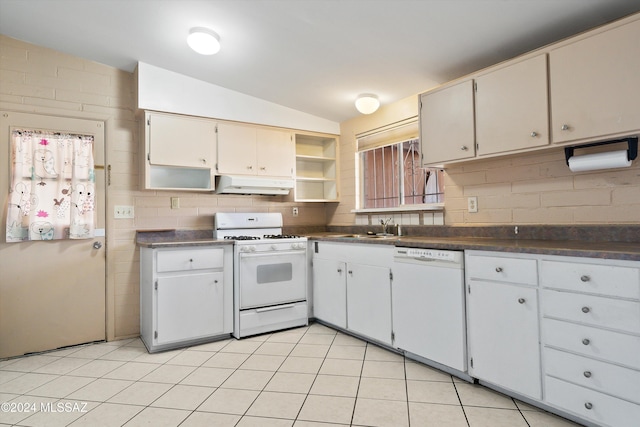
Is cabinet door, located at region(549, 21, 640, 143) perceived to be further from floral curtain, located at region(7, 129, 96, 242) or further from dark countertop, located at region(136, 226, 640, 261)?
floral curtain, located at region(7, 129, 96, 242)

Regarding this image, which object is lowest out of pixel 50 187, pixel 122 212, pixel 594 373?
pixel 594 373

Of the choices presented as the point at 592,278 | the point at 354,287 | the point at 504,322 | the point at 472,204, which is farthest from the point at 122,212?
the point at 592,278

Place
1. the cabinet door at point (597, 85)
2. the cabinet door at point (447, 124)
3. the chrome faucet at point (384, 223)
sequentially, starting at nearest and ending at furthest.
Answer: the cabinet door at point (597, 85)
the cabinet door at point (447, 124)
the chrome faucet at point (384, 223)

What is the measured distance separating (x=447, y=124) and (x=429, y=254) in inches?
40.2

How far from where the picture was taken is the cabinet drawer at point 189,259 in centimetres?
289

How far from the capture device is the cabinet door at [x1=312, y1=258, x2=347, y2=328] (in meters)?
3.19

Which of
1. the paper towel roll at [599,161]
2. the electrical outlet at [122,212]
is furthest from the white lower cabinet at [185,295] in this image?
the paper towel roll at [599,161]

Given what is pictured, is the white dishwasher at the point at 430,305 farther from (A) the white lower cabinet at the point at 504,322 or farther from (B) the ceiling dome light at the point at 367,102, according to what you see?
(B) the ceiling dome light at the point at 367,102

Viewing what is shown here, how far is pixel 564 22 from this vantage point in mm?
2080

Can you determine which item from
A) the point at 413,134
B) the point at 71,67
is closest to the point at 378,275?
the point at 413,134

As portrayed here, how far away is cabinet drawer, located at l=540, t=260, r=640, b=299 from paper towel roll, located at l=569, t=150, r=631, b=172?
715 millimetres

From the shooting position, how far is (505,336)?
1.96 meters

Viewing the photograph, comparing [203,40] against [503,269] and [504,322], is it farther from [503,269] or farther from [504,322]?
[504,322]

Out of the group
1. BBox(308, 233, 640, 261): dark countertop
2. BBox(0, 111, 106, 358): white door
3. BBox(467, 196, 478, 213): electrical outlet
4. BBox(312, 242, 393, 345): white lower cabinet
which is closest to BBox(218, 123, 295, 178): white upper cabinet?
BBox(312, 242, 393, 345): white lower cabinet
